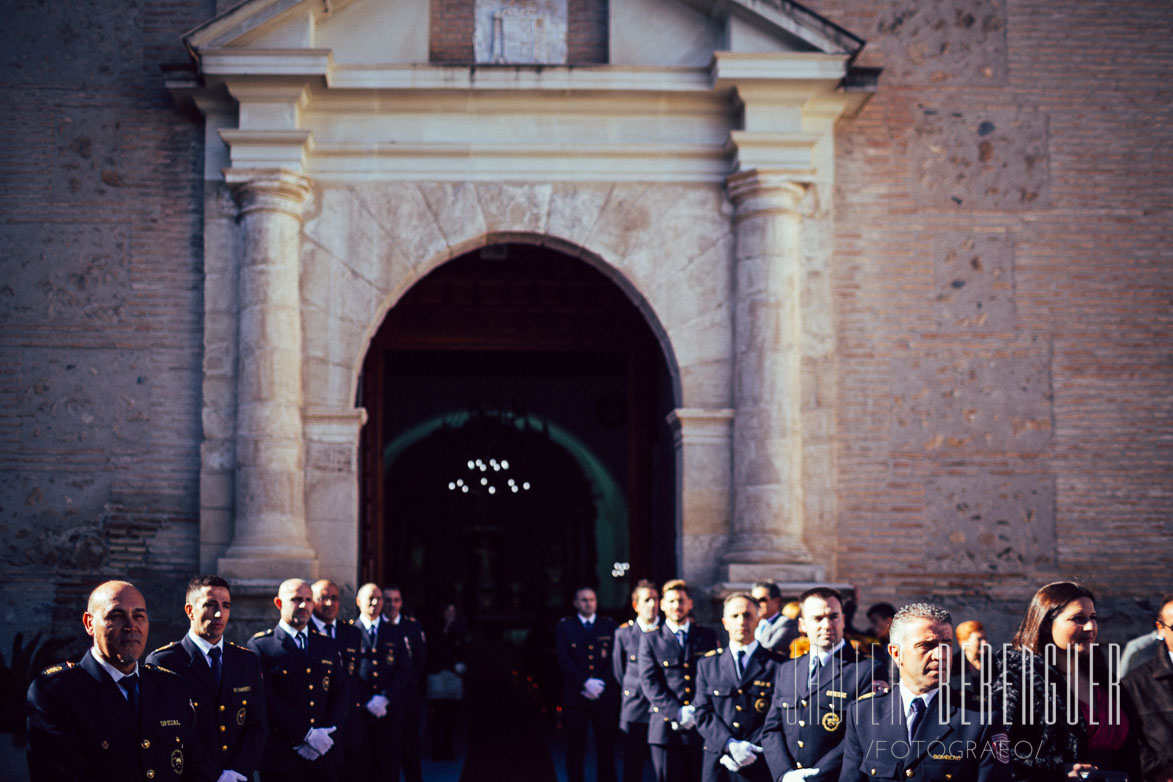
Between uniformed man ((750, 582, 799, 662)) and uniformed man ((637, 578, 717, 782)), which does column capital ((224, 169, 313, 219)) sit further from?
uniformed man ((750, 582, 799, 662))

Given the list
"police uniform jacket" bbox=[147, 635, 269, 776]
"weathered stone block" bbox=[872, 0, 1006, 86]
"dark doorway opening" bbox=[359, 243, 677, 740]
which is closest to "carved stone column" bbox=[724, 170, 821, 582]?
"weathered stone block" bbox=[872, 0, 1006, 86]

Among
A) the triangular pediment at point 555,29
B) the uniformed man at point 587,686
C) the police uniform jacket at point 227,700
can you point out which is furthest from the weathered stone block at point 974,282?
the police uniform jacket at point 227,700

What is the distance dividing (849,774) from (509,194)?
23.6ft

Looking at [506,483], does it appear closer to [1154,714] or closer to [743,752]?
[743,752]

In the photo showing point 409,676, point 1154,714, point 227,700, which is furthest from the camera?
point 409,676

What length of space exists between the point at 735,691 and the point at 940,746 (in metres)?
2.74

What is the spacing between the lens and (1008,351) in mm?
10914

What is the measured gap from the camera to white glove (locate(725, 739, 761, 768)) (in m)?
6.62

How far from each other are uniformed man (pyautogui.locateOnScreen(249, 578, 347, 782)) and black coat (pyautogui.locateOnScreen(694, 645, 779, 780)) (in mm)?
2182

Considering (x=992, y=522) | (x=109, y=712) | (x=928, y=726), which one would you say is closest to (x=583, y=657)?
(x=992, y=522)

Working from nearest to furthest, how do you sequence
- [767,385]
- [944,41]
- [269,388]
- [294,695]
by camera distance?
[294,695] → [269,388] → [767,385] → [944,41]

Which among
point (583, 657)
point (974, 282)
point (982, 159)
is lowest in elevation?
point (583, 657)

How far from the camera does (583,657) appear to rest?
32.7ft

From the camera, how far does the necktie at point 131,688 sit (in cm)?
473
